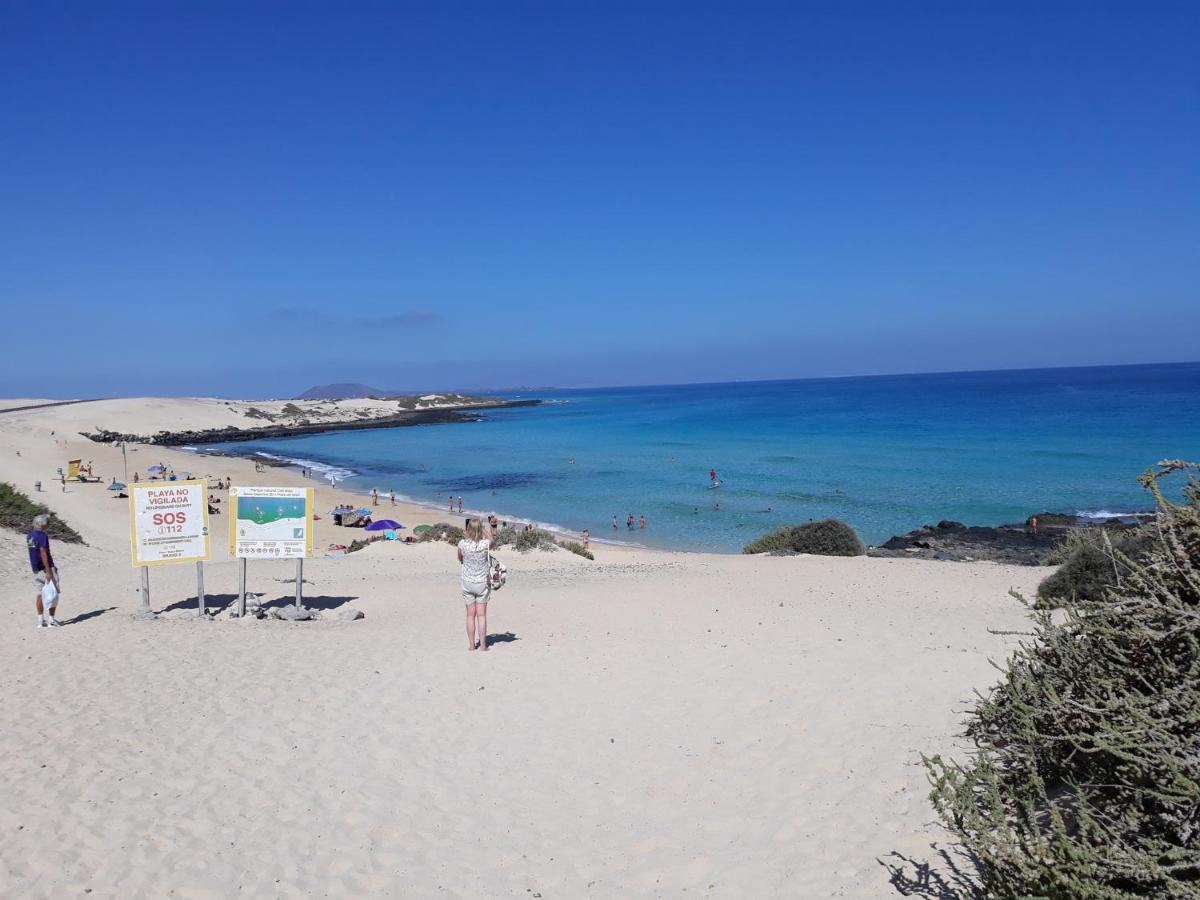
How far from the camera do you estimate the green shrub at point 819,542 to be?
20047mm

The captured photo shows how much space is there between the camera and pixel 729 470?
46094mm

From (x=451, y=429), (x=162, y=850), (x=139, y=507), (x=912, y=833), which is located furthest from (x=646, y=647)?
(x=451, y=429)

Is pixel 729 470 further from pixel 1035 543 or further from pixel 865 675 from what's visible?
pixel 865 675

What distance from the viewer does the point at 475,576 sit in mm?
9422

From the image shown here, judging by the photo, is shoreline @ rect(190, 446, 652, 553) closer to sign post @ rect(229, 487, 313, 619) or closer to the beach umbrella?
the beach umbrella

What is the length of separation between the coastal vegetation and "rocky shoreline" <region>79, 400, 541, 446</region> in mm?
71793

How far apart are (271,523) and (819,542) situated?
13915mm

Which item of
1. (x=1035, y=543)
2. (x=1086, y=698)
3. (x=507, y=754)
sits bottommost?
(x=1035, y=543)

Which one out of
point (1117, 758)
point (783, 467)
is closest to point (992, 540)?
point (783, 467)

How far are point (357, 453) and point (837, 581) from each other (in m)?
57.0

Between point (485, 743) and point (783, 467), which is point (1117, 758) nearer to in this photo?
point (485, 743)

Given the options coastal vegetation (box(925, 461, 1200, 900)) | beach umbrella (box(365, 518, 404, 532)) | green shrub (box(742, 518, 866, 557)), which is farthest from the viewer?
beach umbrella (box(365, 518, 404, 532))

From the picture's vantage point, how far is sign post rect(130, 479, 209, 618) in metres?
11.2

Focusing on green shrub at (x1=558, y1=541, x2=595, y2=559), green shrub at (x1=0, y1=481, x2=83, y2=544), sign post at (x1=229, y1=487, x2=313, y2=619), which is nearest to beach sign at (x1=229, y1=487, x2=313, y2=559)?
sign post at (x1=229, y1=487, x2=313, y2=619)
